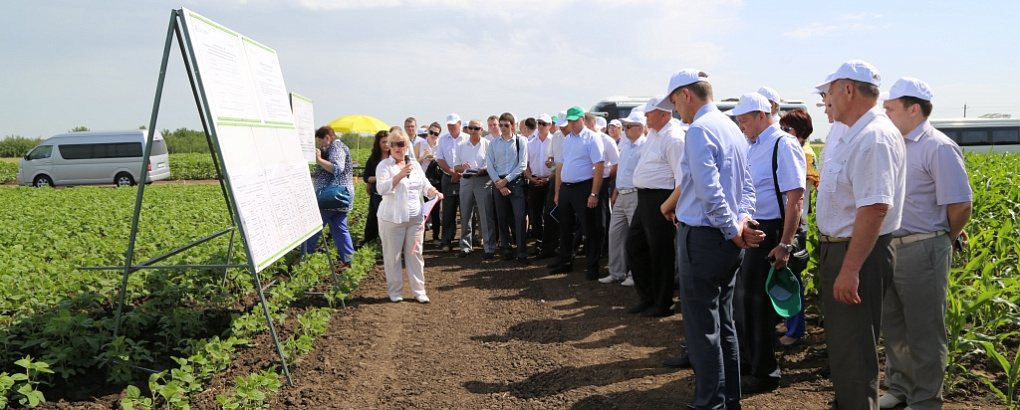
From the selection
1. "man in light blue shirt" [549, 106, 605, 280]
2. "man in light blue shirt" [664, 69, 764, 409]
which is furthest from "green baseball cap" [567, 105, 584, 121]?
"man in light blue shirt" [664, 69, 764, 409]

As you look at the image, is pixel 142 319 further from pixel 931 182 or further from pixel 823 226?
pixel 931 182

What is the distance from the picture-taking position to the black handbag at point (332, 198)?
8.32 m

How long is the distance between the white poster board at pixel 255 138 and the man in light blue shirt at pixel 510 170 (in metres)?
3.48

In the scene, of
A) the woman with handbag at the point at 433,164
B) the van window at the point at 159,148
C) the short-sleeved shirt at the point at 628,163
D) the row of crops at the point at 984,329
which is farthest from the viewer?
the van window at the point at 159,148

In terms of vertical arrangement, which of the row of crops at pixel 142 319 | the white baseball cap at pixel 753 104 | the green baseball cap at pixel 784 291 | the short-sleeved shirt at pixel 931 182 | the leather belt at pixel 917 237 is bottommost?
the row of crops at pixel 142 319

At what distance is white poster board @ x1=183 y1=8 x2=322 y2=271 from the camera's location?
4.52m

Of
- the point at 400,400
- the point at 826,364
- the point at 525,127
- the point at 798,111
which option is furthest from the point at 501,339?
the point at 525,127

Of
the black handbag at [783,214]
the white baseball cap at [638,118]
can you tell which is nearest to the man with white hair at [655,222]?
the black handbag at [783,214]

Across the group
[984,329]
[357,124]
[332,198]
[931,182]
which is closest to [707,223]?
[931,182]

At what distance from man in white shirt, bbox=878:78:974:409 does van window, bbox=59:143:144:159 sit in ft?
102

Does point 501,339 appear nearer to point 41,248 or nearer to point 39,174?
point 41,248

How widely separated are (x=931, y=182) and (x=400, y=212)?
4.65m

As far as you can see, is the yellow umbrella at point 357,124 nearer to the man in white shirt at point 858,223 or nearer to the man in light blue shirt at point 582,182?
the man in light blue shirt at point 582,182

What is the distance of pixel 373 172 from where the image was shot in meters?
9.13
